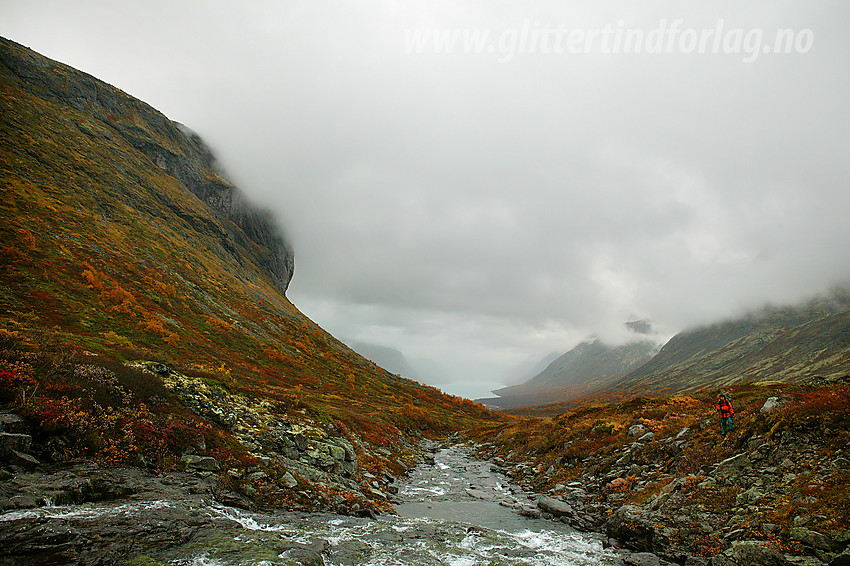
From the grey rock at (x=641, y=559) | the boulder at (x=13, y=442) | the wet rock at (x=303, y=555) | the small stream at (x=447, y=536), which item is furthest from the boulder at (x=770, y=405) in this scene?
the boulder at (x=13, y=442)

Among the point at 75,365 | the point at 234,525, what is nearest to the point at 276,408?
the point at 75,365

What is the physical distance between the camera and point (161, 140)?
142 m

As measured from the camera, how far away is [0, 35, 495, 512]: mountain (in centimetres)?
1684

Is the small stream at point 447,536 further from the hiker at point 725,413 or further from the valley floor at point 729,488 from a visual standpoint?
the hiker at point 725,413

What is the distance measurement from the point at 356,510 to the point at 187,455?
8847 mm

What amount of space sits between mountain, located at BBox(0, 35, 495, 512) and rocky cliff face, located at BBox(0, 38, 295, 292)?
75cm

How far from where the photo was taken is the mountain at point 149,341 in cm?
1684

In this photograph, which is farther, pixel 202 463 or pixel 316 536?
pixel 202 463

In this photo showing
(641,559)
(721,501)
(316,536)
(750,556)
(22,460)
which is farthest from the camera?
(721,501)

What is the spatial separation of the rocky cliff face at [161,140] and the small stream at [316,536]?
408 ft

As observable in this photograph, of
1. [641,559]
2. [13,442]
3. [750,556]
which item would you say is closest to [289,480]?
[13,442]

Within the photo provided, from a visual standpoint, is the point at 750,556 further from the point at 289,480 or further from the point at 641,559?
the point at 289,480

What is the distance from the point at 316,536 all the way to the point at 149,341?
41.4 m

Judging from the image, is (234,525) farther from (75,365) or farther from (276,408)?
(276,408)
